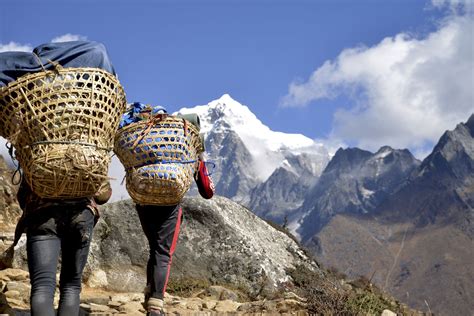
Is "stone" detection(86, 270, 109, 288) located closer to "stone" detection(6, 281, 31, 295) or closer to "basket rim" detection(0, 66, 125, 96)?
"stone" detection(6, 281, 31, 295)

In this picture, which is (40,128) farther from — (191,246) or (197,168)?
(191,246)

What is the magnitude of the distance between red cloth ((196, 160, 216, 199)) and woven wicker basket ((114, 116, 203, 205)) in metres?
0.29

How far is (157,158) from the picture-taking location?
15.5 feet

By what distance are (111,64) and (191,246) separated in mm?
5626

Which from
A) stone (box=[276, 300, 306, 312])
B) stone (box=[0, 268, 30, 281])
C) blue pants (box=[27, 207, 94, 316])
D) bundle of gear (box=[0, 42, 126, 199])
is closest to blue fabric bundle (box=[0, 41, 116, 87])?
bundle of gear (box=[0, 42, 126, 199])

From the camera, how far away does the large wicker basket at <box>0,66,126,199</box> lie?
12.2 ft

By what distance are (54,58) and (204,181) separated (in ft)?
5.92

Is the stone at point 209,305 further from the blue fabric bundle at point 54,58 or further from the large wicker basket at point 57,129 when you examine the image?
the blue fabric bundle at point 54,58

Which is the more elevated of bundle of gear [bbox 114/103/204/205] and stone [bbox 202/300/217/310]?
bundle of gear [bbox 114/103/204/205]

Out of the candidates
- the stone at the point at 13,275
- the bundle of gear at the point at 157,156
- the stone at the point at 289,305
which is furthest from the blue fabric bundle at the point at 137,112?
the stone at the point at 13,275

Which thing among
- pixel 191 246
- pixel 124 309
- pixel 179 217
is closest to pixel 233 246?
pixel 191 246

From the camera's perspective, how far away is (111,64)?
13.6ft

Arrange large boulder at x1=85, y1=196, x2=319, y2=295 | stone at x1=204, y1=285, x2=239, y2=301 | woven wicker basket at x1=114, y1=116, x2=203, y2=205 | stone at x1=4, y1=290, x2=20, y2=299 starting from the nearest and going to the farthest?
1. woven wicker basket at x1=114, y1=116, x2=203, y2=205
2. stone at x1=4, y1=290, x2=20, y2=299
3. stone at x1=204, y1=285, x2=239, y2=301
4. large boulder at x1=85, y1=196, x2=319, y2=295

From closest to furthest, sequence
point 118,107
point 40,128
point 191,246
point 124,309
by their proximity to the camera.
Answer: point 40,128 → point 118,107 → point 124,309 → point 191,246
